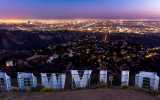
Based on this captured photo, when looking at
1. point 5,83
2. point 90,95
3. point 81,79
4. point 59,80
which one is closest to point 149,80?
point 81,79

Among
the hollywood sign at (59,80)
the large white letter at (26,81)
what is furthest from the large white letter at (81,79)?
the large white letter at (26,81)

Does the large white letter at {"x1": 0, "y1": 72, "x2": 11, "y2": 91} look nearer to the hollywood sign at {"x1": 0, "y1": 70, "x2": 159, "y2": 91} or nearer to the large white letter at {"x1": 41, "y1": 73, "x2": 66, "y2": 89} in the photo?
the hollywood sign at {"x1": 0, "y1": 70, "x2": 159, "y2": 91}

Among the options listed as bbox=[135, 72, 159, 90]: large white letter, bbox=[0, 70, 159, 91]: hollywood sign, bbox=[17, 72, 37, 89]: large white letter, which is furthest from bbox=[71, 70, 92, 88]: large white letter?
bbox=[135, 72, 159, 90]: large white letter

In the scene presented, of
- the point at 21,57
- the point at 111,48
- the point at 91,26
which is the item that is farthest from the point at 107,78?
the point at 91,26

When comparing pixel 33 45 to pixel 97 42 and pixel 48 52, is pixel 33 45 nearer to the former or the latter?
pixel 48 52

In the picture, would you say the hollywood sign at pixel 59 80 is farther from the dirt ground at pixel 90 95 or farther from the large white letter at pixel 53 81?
the dirt ground at pixel 90 95

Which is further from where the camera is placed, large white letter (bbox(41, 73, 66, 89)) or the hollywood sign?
large white letter (bbox(41, 73, 66, 89))

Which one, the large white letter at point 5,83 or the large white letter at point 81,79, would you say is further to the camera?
the large white letter at point 81,79
